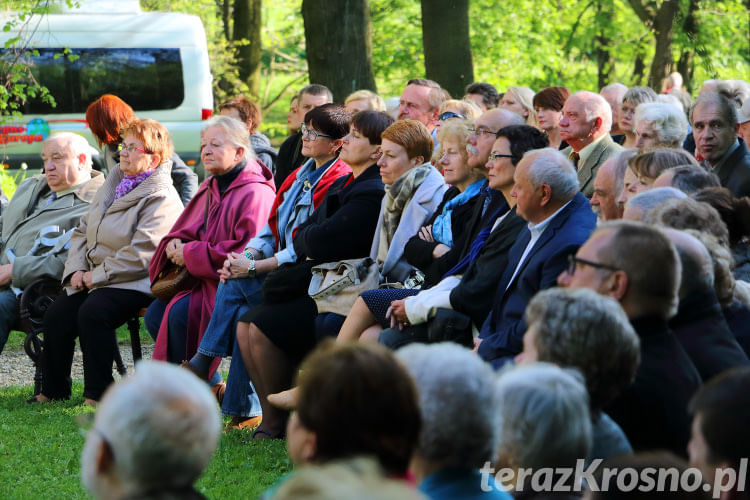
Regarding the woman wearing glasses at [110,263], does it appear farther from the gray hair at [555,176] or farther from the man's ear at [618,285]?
the man's ear at [618,285]

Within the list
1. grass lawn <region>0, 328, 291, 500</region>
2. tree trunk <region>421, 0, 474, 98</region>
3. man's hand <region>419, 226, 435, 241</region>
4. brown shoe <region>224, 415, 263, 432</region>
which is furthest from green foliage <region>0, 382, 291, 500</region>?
tree trunk <region>421, 0, 474, 98</region>

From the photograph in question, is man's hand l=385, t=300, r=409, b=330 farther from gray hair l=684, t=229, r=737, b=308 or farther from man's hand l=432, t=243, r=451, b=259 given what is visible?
gray hair l=684, t=229, r=737, b=308

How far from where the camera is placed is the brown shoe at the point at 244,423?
645cm

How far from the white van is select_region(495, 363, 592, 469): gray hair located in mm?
14518

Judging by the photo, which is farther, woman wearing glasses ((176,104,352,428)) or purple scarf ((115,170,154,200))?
purple scarf ((115,170,154,200))

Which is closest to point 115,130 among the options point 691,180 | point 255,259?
point 255,259

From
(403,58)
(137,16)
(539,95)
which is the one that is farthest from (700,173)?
(403,58)

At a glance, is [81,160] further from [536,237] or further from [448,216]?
[536,237]

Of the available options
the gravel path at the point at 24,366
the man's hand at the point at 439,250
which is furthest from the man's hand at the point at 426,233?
the gravel path at the point at 24,366

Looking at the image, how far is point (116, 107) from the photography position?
7.86m

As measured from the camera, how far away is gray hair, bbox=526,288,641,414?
9.73ft

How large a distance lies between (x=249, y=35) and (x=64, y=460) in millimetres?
14752

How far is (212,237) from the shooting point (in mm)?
6922

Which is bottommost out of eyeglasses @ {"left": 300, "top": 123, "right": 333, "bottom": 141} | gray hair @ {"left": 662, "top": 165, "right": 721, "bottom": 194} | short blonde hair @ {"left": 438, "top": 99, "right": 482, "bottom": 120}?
short blonde hair @ {"left": 438, "top": 99, "right": 482, "bottom": 120}
